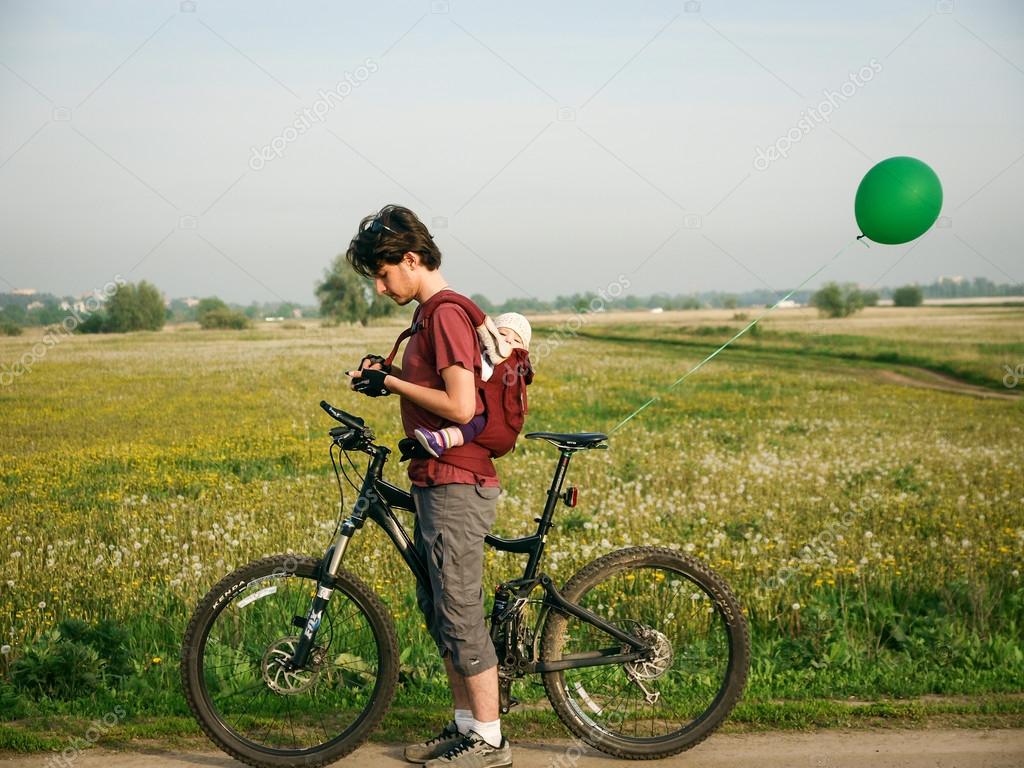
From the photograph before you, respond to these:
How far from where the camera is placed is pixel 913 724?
496cm

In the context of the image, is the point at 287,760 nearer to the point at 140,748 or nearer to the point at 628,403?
the point at 140,748

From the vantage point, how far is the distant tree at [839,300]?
39875mm

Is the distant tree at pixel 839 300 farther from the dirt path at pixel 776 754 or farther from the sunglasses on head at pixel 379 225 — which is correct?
the sunglasses on head at pixel 379 225

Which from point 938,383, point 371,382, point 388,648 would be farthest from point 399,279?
point 938,383

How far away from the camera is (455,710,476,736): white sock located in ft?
14.6

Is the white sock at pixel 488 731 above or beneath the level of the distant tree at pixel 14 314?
beneath

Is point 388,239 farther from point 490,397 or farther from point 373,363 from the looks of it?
point 490,397

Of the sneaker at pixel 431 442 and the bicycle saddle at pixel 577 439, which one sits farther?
the bicycle saddle at pixel 577 439

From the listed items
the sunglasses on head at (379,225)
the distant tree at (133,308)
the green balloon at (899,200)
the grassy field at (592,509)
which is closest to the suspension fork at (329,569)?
the grassy field at (592,509)

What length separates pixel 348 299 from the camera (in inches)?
1108

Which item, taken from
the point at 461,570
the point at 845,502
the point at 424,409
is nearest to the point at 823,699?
the point at 461,570

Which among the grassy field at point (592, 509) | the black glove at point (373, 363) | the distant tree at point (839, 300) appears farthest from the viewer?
the distant tree at point (839, 300)

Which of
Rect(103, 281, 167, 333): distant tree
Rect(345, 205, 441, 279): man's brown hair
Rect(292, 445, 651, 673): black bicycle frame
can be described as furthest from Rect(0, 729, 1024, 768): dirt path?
Rect(103, 281, 167, 333): distant tree

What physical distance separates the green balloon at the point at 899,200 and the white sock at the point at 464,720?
187 inches
